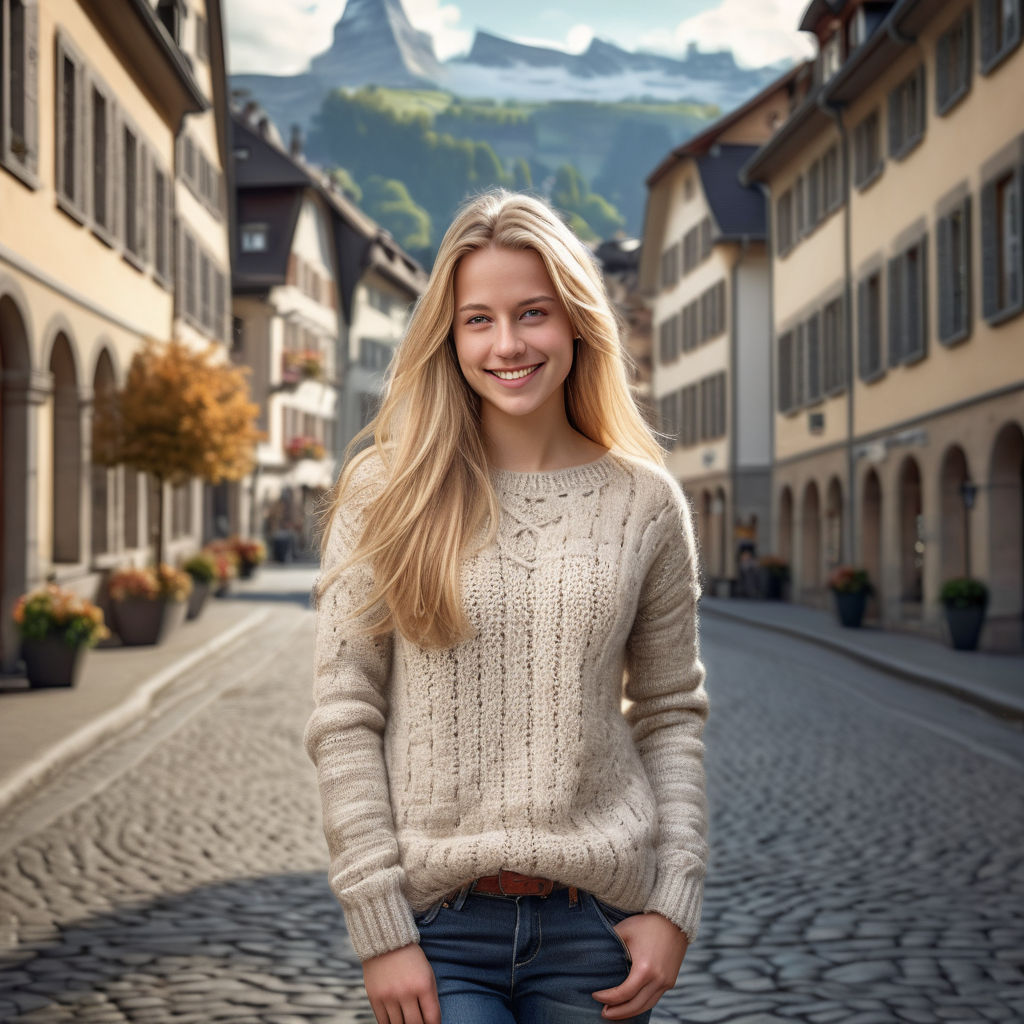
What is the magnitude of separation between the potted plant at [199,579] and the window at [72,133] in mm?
5738

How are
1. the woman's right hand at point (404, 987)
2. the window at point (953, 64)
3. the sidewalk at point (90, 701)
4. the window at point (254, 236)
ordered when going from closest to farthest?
the woman's right hand at point (404, 987)
the sidewalk at point (90, 701)
the window at point (953, 64)
the window at point (254, 236)

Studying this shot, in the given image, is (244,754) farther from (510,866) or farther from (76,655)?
(510,866)

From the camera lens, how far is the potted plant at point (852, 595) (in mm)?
24062

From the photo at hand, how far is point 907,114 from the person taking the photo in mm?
23875

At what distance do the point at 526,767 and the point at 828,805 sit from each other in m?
6.47

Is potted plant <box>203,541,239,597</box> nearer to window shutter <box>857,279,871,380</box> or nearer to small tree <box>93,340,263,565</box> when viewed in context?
small tree <box>93,340,263,565</box>

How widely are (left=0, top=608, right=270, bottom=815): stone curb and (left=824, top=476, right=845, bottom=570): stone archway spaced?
14.5 meters

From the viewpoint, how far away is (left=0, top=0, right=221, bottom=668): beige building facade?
15938 mm

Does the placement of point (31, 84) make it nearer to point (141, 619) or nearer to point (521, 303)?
point (141, 619)

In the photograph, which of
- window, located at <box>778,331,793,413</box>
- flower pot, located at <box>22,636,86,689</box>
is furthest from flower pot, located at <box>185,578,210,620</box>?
window, located at <box>778,331,793,413</box>

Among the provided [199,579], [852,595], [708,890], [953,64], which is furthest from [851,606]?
[708,890]

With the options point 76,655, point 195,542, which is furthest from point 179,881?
point 195,542

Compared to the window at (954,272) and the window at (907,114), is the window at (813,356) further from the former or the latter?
the window at (954,272)

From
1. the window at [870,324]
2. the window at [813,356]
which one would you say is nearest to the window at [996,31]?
the window at [870,324]
